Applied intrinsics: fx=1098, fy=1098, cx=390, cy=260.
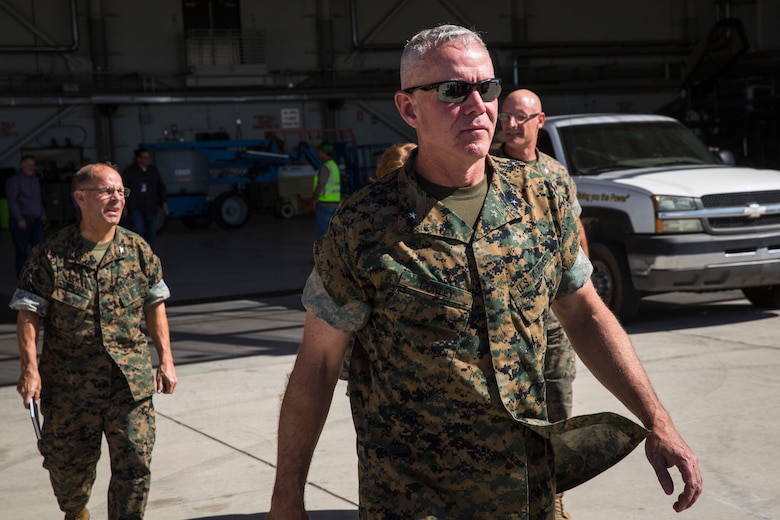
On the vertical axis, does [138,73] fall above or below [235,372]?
above

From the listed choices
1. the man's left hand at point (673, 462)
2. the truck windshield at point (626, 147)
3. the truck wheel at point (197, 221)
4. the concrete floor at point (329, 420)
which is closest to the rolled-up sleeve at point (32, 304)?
the concrete floor at point (329, 420)

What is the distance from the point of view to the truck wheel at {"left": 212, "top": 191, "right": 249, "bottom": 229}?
24375mm

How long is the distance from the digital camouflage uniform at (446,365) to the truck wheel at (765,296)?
850cm

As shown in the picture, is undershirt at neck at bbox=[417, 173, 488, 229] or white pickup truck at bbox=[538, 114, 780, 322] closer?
undershirt at neck at bbox=[417, 173, 488, 229]

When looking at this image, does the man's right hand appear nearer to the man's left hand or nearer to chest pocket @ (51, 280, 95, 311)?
chest pocket @ (51, 280, 95, 311)

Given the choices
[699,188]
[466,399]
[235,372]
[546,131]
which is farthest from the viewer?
[546,131]

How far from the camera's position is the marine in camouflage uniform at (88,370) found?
15.7 feet

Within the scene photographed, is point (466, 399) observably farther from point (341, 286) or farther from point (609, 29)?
point (609, 29)

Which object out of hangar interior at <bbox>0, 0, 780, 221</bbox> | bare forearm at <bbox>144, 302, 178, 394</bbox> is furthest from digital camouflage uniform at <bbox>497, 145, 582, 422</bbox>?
hangar interior at <bbox>0, 0, 780, 221</bbox>

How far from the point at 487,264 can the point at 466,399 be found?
34cm

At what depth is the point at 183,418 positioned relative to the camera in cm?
749

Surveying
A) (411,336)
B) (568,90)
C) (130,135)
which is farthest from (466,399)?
(568,90)

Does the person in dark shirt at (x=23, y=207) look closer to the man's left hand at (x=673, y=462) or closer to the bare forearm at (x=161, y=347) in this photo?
the bare forearm at (x=161, y=347)

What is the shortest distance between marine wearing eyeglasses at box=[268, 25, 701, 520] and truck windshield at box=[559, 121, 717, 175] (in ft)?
25.8
